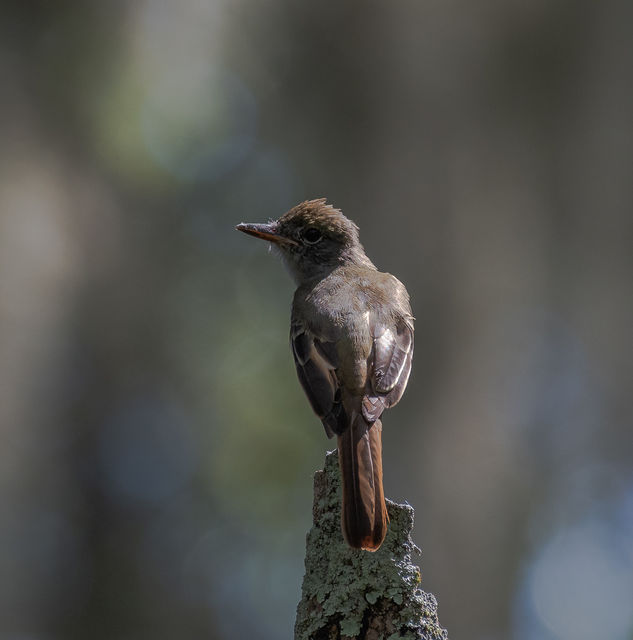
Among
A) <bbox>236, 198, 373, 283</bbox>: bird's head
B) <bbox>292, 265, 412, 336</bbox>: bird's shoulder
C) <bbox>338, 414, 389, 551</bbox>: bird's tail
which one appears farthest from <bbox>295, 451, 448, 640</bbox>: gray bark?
<bbox>236, 198, 373, 283</bbox>: bird's head

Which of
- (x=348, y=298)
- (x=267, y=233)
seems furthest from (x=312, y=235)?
(x=348, y=298)

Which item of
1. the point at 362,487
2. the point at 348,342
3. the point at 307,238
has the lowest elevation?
the point at 362,487

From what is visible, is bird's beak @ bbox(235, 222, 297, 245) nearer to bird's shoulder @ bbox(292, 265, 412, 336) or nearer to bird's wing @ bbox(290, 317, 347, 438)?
bird's shoulder @ bbox(292, 265, 412, 336)

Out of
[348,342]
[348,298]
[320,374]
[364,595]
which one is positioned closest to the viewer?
[364,595]

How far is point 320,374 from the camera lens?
14.0 ft

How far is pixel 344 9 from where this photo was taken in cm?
893

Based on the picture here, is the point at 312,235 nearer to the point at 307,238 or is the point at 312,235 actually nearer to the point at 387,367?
the point at 307,238

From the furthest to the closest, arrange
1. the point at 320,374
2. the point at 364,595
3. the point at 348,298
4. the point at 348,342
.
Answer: the point at 348,298 → the point at 348,342 → the point at 320,374 → the point at 364,595

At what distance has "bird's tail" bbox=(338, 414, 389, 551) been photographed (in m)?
3.00

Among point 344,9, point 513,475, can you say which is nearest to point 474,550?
point 513,475

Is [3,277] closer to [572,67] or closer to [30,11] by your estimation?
[30,11]

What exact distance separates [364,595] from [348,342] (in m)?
1.80

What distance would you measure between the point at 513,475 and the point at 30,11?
6064 mm

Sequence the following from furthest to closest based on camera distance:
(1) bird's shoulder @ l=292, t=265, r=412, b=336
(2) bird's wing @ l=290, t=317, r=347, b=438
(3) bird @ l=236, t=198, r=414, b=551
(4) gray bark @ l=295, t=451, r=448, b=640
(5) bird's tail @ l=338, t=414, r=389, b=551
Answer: (1) bird's shoulder @ l=292, t=265, r=412, b=336 → (2) bird's wing @ l=290, t=317, r=347, b=438 → (3) bird @ l=236, t=198, r=414, b=551 → (5) bird's tail @ l=338, t=414, r=389, b=551 → (4) gray bark @ l=295, t=451, r=448, b=640
